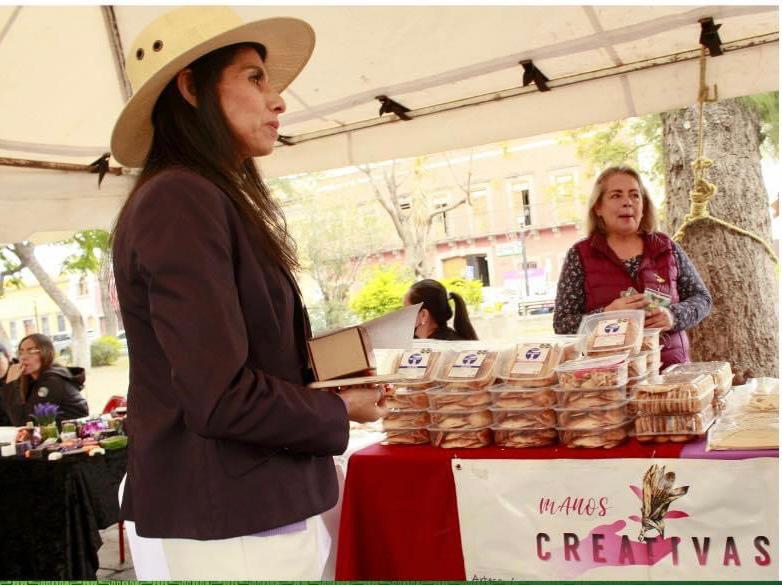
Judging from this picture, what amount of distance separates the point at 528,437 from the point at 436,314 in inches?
90.5

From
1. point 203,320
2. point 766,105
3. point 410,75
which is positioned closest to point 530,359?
point 203,320

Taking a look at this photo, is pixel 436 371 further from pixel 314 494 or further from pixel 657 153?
pixel 657 153

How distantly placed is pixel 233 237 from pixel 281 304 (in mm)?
134

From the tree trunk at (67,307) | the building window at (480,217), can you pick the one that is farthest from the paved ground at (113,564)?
the building window at (480,217)

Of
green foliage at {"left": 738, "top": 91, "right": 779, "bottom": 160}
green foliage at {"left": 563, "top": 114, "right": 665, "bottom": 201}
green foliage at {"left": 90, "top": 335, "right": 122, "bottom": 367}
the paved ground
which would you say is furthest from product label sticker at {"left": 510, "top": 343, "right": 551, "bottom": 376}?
green foliage at {"left": 90, "top": 335, "right": 122, "bottom": 367}

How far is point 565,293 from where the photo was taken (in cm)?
302

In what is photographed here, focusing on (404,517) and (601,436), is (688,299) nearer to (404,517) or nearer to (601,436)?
(601,436)

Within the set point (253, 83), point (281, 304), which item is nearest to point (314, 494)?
point (281, 304)

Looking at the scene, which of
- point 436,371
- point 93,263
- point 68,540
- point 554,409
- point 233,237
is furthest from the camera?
point 93,263

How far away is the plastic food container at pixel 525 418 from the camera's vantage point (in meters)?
1.93

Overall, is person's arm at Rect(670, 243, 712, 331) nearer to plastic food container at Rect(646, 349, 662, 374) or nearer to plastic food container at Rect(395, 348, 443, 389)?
plastic food container at Rect(646, 349, 662, 374)

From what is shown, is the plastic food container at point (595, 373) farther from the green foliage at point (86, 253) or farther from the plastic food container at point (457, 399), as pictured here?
the green foliage at point (86, 253)

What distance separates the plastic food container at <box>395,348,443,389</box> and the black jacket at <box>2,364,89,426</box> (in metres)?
3.49

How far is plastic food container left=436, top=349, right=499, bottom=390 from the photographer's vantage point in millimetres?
2010
